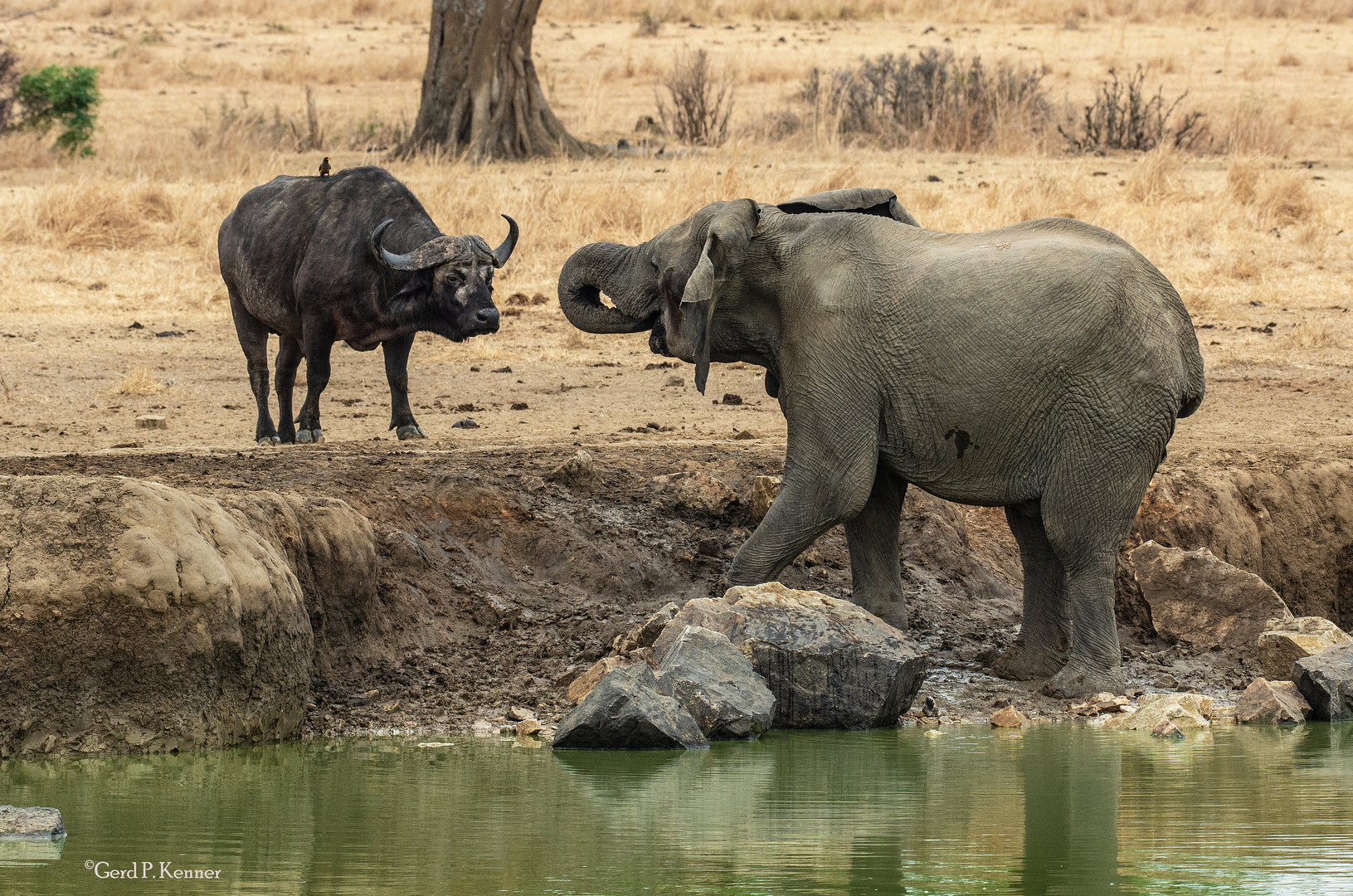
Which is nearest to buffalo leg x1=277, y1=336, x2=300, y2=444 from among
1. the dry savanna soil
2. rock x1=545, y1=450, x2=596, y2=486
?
the dry savanna soil

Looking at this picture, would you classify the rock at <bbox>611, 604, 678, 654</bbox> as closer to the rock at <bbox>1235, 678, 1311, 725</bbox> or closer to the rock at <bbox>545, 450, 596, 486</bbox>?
the rock at <bbox>545, 450, 596, 486</bbox>

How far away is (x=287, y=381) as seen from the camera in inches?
427

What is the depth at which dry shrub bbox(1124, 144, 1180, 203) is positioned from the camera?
1662 centimetres

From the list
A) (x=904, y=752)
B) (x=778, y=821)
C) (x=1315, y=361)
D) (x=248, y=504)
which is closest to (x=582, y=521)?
(x=248, y=504)

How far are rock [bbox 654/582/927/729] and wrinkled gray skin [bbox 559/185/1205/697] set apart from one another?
55 centimetres

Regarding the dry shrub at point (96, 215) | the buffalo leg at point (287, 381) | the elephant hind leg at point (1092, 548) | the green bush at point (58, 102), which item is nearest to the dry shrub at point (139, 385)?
the buffalo leg at point (287, 381)

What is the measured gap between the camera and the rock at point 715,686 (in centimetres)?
643

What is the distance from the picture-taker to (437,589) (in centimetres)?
794

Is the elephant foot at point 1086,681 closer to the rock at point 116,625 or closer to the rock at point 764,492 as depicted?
the rock at point 764,492

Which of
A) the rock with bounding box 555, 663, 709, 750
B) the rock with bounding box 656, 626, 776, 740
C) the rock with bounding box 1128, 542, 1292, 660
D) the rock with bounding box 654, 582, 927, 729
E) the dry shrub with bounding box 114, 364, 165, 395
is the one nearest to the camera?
the rock with bounding box 555, 663, 709, 750

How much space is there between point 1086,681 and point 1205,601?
123 cm

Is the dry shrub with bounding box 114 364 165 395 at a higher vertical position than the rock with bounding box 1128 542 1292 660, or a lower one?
higher

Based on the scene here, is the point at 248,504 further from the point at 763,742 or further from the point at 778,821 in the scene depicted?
the point at 778,821

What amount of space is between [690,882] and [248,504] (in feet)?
10.5
